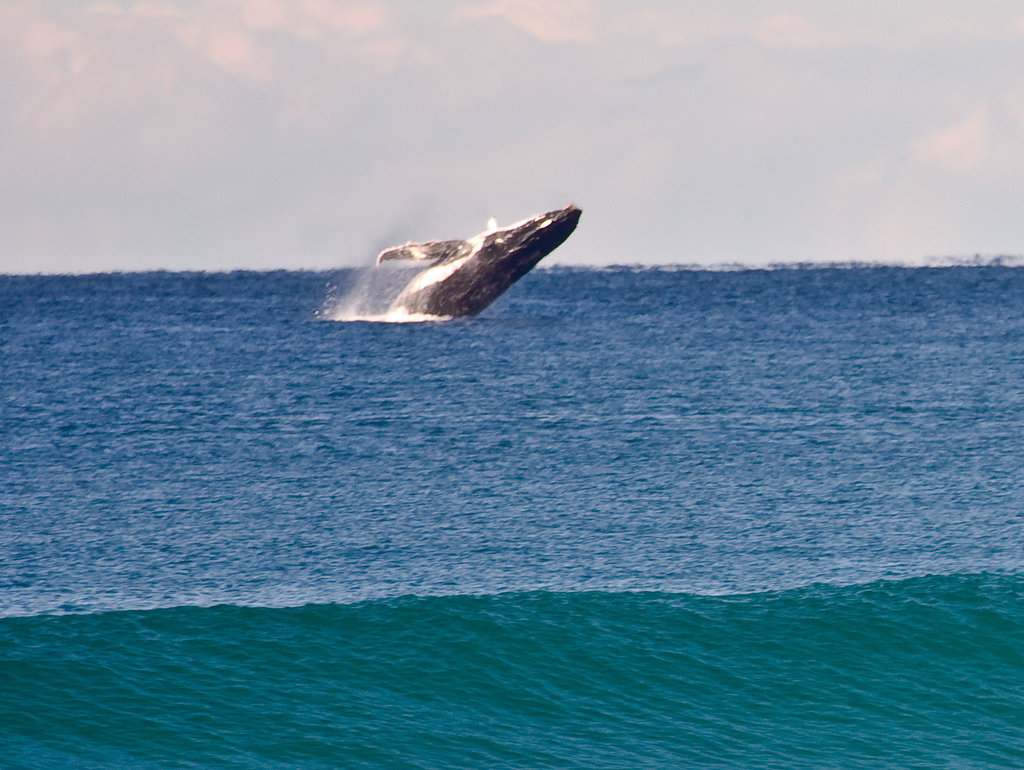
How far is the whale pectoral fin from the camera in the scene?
202 feet

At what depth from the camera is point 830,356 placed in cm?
7894

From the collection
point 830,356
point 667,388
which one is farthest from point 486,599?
point 830,356

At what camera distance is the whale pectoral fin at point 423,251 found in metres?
61.4

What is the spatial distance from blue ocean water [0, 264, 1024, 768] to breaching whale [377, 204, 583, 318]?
5.99 meters

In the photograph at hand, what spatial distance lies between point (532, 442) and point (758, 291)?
11578cm

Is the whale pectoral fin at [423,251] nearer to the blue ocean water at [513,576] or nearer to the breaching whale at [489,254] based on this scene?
the breaching whale at [489,254]

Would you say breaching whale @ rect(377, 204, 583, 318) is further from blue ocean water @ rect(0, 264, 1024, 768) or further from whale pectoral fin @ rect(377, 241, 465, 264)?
blue ocean water @ rect(0, 264, 1024, 768)

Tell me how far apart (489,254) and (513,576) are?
37330 millimetres

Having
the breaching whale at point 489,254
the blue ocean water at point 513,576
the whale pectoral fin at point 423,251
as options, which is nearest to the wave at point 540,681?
the blue ocean water at point 513,576

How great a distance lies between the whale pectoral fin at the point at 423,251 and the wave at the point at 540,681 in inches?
1435

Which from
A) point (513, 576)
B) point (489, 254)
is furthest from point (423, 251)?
point (513, 576)

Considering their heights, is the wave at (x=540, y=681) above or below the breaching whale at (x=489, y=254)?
below

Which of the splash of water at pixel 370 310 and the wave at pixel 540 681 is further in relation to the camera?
the splash of water at pixel 370 310

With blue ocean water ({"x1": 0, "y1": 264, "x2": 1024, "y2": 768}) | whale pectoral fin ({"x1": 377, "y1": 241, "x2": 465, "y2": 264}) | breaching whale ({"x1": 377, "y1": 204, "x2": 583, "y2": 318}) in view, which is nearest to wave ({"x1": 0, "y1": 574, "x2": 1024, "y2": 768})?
blue ocean water ({"x1": 0, "y1": 264, "x2": 1024, "y2": 768})
